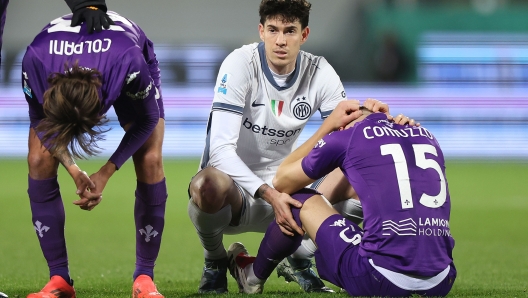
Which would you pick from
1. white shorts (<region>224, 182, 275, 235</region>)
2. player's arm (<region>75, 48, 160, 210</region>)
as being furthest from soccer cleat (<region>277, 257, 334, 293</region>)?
player's arm (<region>75, 48, 160, 210</region>)

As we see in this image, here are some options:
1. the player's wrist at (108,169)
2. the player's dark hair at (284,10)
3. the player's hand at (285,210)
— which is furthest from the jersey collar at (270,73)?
the player's wrist at (108,169)

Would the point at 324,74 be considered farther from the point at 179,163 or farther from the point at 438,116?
the point at 438,116

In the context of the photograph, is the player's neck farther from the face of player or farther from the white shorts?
the white shorts

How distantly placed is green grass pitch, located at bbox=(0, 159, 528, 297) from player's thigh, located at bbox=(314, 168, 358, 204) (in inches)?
21.8

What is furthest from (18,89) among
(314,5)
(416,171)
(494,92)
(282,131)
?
(416,171)

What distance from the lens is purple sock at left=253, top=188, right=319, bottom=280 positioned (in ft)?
12.4

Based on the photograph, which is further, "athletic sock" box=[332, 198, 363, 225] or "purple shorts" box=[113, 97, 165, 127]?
"athletic sock" box=[332, 198, 363, 225]

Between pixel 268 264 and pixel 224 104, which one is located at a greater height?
pixel 224 104

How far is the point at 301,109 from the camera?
15.2 feet

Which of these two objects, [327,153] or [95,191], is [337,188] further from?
[95,191]

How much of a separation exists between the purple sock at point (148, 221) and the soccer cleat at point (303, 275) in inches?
34.4

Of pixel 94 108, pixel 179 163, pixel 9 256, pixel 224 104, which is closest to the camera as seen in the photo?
pixel 94 108

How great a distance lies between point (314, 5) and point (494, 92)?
4.96m

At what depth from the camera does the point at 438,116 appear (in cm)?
1495
